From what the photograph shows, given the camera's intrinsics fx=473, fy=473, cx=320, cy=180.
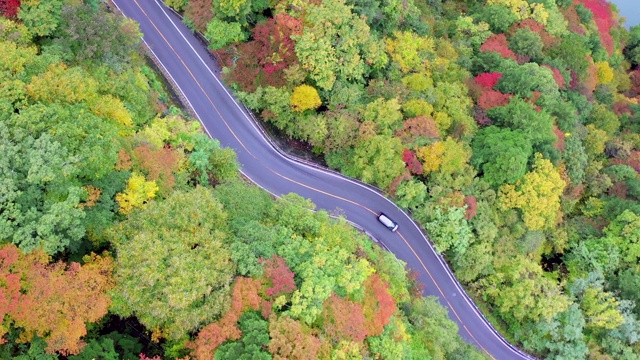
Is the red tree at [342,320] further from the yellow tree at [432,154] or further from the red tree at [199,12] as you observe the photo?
the red tree at [199,12]

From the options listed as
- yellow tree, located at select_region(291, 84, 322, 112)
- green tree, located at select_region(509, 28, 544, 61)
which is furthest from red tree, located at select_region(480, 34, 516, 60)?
yellow tree, located at select_region(291, 84, 322, 112)

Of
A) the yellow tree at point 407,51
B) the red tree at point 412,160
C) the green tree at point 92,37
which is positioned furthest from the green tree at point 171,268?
the yellow tree at point 407,51

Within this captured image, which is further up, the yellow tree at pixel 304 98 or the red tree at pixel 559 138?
the red tree at pixel 559 138

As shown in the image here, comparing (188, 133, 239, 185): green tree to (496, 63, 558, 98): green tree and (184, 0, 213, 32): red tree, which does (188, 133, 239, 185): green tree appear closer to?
(184, 0, 213, 32): red tree

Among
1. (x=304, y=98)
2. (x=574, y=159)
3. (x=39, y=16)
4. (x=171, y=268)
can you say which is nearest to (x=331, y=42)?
(x=304, y=98)

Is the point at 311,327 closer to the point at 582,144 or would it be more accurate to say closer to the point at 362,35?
the point at 362,35
